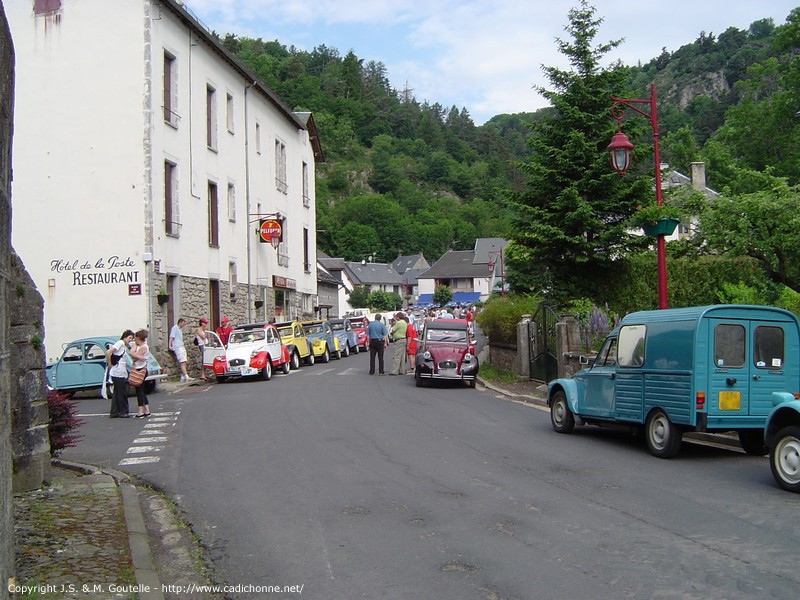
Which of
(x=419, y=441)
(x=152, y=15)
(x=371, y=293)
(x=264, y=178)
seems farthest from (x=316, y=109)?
(x=419, y=441)

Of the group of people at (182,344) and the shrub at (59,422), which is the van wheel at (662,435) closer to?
the shrub at (59,422)

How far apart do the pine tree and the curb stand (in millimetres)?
15961

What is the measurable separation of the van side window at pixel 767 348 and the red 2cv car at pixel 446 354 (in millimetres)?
11154

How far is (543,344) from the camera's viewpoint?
20734 mm

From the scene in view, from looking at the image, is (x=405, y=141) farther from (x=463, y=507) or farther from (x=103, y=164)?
(x=463, y=507)

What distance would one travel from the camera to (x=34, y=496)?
820 cm

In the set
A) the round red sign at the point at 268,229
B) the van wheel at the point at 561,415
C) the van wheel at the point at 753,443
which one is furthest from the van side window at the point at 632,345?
the round red sign at the point at 268,229

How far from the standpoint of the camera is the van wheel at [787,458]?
27.0 feet

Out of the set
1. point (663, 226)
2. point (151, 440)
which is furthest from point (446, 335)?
point (151, 440)

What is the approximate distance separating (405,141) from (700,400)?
147433 millimetres

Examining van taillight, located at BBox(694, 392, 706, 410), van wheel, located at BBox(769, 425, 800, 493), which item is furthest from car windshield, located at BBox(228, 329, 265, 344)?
van wheel, located at BBox(769, 425, 800, 493)

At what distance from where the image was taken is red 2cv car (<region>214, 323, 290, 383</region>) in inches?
939

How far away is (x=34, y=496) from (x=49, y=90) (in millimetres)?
20832

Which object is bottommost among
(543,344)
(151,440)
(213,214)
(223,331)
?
(151,440)
